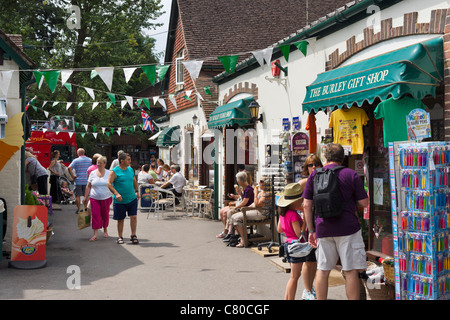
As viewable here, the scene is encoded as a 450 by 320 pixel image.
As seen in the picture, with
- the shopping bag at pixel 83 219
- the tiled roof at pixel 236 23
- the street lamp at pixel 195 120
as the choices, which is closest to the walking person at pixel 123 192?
the shopping bag at pixel 83 219

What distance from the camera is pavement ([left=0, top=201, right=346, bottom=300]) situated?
19.1 ft

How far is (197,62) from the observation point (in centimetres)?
856

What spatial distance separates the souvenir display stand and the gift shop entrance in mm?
418

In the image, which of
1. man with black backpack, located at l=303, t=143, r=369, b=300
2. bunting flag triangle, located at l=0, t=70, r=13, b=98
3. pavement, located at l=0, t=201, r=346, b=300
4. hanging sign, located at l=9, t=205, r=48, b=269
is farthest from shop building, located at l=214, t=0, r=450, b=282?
bunting flag triangle, located at l=0, t=70, r=13, b=98

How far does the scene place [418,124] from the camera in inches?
196

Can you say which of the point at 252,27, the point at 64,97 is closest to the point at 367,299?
the point at 252,27

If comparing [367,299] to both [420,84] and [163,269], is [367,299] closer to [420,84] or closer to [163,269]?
[420,84]

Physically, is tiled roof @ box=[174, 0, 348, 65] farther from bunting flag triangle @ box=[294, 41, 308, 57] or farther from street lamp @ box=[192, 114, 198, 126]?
bunting flag triangle @ box=[294, 41, 308, 57]

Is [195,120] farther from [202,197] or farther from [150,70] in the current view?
[150,70]

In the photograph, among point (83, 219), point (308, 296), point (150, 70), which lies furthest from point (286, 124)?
point (308, 296)

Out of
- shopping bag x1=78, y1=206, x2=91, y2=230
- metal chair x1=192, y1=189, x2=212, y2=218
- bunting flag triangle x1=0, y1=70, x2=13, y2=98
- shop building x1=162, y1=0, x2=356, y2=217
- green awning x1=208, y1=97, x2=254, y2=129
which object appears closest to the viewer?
bunting flag triangle x1=0, y1=70, x2=13, y2=98

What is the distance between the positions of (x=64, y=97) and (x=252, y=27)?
12.7 meters

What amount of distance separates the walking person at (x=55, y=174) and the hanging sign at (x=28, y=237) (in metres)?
9.25

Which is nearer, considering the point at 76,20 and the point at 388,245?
the point at 388,245
